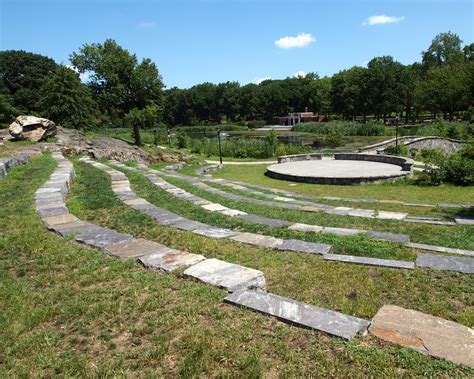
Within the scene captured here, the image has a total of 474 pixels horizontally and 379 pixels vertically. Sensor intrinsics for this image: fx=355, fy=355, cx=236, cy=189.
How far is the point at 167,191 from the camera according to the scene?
1009 centimetres

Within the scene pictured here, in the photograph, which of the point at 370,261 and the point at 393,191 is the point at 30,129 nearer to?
the point at 393,191

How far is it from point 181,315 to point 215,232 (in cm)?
303

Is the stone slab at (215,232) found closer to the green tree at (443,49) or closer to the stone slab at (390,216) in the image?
the stone slab at (390,216)

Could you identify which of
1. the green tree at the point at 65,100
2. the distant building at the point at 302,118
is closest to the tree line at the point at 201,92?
the green tree at the point at 65,100

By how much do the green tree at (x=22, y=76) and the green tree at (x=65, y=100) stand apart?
75.0 ft

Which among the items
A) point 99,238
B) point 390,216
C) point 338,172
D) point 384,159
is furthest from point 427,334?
point 384,159

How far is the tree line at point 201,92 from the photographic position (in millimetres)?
29641

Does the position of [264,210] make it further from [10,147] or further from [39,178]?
[10,147]

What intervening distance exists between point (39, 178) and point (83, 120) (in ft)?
67.8

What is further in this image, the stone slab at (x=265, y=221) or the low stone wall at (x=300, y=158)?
the low stone wall at (x=300, y=158)

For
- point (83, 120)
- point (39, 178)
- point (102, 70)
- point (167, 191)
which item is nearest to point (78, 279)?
point (167, 191)

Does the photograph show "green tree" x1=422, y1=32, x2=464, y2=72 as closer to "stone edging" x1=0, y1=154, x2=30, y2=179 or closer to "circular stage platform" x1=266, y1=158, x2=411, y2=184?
"circular stage platform" x1=266, y1=158, x2=411, y2=184

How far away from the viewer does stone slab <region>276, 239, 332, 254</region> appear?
5250 millimetres

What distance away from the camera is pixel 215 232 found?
618 centimetres
